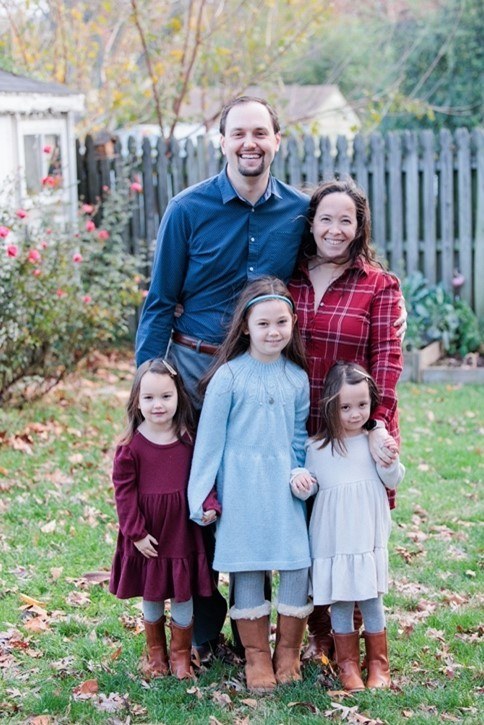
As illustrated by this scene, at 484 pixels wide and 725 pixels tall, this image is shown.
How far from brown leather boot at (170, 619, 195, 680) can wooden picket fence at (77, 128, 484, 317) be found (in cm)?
698

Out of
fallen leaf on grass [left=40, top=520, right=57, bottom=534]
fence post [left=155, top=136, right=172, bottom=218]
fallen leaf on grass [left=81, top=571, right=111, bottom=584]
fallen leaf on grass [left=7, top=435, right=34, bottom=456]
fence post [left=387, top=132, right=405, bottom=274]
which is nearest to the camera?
fallen leaf on grass [left=81, top=571, right=111, bottom=584]

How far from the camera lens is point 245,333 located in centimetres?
392

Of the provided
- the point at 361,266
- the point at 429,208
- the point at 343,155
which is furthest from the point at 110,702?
the point at 343,155

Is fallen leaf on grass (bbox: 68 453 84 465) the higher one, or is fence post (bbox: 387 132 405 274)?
fence post (bbox: 387 132 405 274)

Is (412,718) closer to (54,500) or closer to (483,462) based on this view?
(54,500)

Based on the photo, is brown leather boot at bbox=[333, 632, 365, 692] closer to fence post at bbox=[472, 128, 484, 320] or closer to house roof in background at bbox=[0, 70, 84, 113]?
house roof in background at bbox=[0, 70, 84, 113]

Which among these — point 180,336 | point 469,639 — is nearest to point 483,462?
point 469,639

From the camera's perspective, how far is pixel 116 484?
3.94 m

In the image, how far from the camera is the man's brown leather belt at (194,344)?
4.10m

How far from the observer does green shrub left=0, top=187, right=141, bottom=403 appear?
7547 millimetres

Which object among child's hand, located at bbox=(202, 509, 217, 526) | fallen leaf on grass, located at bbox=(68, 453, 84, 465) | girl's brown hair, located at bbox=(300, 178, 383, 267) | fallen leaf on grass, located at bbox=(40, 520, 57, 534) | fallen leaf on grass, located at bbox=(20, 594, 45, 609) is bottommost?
fallen leaf on grass, located at bbox=(20, 594, 45, 609)

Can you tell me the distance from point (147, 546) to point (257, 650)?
60 cm

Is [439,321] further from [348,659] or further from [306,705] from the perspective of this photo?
[306,705]

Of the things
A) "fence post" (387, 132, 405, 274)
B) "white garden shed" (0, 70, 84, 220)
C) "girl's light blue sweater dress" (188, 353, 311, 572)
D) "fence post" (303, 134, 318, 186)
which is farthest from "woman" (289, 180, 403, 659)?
"fence post" (303, 134, 318, 186)
